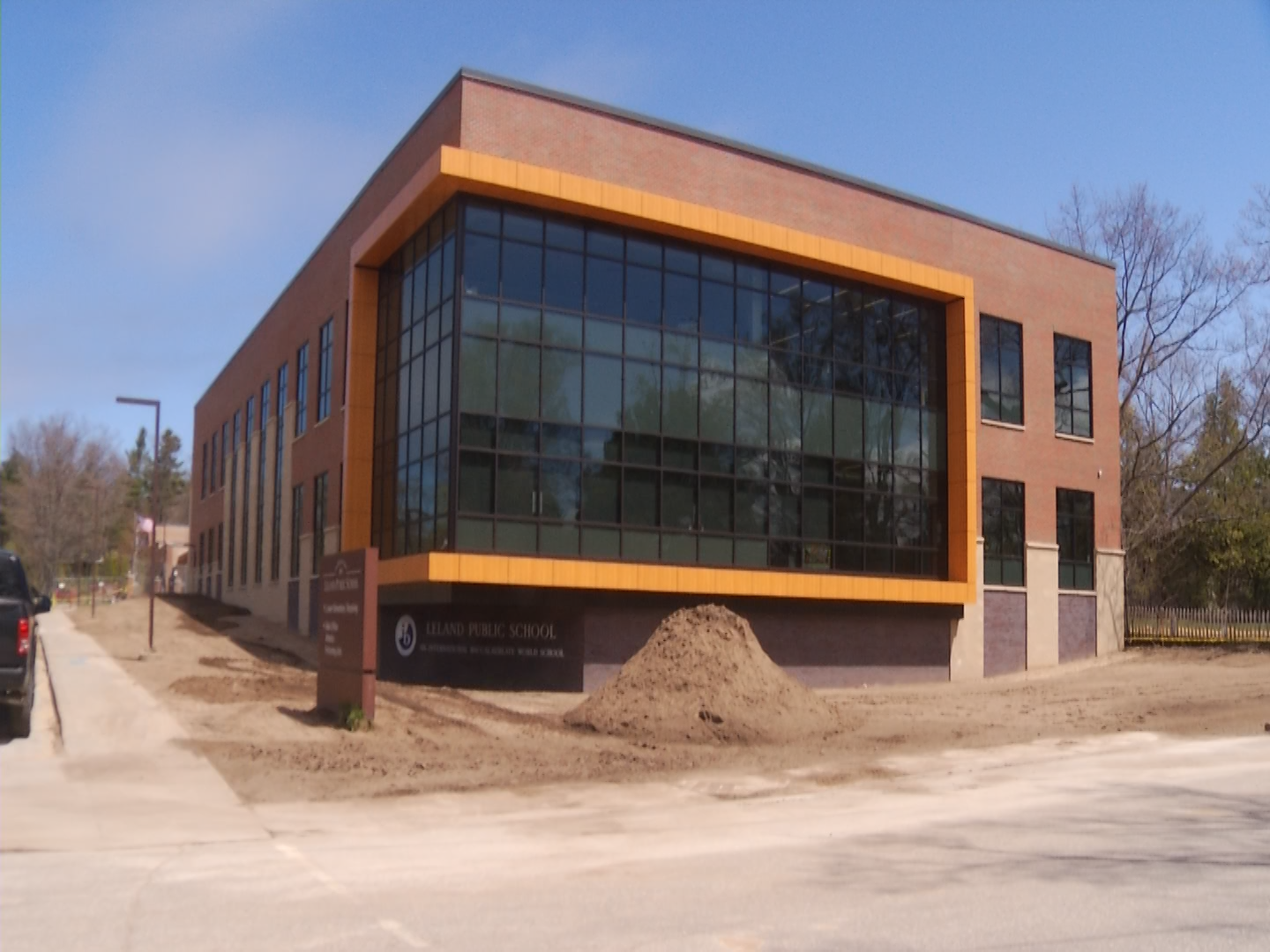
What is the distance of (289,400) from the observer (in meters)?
42.3

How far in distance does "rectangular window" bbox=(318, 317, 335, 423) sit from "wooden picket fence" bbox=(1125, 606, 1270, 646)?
26.0 meters

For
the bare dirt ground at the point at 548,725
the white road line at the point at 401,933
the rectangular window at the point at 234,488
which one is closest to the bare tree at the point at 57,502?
the rectangular window at the point at 234,488

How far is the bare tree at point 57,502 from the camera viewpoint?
84250mm

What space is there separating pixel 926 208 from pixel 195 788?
1002 inches

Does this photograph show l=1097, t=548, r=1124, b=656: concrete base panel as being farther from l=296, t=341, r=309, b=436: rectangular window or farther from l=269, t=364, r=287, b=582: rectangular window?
l=269, t=364, r=287, b=582: rectangular window

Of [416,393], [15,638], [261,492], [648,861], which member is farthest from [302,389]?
[648,861]

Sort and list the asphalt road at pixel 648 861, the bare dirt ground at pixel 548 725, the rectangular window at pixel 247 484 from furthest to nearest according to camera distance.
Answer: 1. the rectangular window at pixel 247 484
2. the bare dirt ground at pixel 548 725
3. the asphalt road at pixel 648 861

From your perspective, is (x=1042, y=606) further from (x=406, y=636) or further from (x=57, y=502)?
(x=57, y=502)

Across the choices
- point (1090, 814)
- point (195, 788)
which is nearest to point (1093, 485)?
point (1090, 814)

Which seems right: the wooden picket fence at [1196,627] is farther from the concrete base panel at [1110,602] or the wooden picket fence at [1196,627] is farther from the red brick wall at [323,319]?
the red brick wall at [323,319]

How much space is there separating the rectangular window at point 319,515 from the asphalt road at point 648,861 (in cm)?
2093

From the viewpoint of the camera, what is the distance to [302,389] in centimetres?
4084

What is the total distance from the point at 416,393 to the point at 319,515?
11.2 metres

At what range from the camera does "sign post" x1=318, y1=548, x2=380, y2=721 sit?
Answer: 57.8 feet
